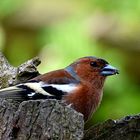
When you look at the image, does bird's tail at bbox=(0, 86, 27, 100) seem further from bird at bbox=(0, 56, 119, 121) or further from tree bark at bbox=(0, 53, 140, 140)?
tree bark at bbox=(0, 53, 140, 140)

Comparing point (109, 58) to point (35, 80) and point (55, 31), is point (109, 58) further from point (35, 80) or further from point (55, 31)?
point (35, 80)

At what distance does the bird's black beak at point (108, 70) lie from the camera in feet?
9.98

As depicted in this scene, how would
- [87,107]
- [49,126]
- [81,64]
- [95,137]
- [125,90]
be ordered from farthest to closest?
[125,90] → [81,64] → [87,107] → [95,137] → [49,126]

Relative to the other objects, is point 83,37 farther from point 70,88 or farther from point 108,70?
point 70,88

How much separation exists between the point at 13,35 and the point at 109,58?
106cm

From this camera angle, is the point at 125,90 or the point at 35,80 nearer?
the point at 35,80

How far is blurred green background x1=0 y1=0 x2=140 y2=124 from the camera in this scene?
4465mm

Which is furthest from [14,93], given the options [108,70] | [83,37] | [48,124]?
[83,37]

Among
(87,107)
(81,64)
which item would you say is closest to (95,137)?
(87,107)

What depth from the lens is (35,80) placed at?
2779 mm

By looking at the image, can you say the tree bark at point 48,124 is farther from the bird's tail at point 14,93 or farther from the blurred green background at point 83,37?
the blurred green background at point 83,37

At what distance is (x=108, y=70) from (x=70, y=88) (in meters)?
0.37

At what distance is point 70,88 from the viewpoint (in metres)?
2.78

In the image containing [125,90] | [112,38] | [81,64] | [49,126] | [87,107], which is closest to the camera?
[49,126]
